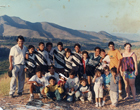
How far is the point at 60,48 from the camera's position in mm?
6188

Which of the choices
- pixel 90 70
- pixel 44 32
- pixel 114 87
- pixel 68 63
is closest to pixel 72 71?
pixel 68 63

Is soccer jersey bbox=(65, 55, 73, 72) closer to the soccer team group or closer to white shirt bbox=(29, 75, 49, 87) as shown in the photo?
the soccer team group

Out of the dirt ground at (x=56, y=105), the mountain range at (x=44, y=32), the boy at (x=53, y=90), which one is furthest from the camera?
the mountain range at (x=44, y=32)

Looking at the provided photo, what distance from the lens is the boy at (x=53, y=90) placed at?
5414mm

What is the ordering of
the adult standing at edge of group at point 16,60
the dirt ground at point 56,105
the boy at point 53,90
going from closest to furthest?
the dirt ground at point 56,105
the boy at point 53,90
the adult standing at edge of group at point 16,60

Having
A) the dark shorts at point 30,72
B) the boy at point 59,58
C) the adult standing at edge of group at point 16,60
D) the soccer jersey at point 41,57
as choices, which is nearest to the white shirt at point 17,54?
the adult standing at edge of group at point 16,60

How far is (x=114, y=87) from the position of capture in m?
5.34

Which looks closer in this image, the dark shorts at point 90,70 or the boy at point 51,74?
the boy at point 51,74

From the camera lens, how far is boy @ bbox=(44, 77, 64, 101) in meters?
5.41

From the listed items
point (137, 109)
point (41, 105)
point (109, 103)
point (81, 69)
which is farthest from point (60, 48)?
point (137, 109)

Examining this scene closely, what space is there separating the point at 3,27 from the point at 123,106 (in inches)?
6246

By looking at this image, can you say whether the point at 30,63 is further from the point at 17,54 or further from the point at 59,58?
the point at 59,58

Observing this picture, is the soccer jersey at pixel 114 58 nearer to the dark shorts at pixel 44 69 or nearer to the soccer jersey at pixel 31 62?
the dark shorts at pixel 44 69

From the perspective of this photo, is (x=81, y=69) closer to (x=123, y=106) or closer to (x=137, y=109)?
(x=123, y=106)
